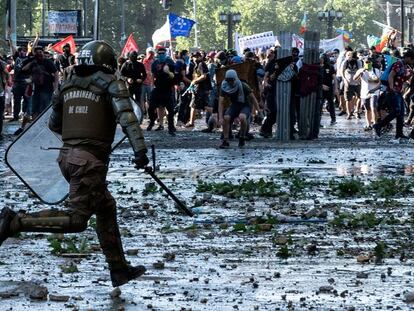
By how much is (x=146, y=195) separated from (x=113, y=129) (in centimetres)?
650

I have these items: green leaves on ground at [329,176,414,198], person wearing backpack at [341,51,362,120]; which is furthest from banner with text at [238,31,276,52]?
green leaves on ground at [329,176,414,198]

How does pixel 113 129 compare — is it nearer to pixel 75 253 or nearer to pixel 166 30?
pixel 75 253

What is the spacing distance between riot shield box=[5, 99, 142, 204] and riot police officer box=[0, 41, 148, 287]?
0.66 m

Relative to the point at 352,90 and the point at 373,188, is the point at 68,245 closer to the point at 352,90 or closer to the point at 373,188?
the point at 373,188

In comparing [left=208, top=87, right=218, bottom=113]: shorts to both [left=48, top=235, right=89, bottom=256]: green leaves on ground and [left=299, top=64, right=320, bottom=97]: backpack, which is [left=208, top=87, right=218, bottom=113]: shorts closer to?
[left=299, top=64, right=320, bottom=97]: backpack

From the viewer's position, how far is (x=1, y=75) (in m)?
26.2

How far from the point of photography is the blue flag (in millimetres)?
50031

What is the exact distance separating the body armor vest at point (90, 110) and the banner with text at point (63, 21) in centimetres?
5930

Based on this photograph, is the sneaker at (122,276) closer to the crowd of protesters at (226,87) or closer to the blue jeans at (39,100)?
the crowd of protesters at (226,87)

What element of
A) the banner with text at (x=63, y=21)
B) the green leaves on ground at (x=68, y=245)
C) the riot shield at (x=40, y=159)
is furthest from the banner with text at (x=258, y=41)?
the riot shield at (x=40, y=159)

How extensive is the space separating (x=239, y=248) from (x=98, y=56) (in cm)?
257

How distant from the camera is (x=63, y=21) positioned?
6862cm

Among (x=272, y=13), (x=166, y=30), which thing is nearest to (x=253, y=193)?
(x=166, y=30)

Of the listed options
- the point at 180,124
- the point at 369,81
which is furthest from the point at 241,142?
the point at 180,124
